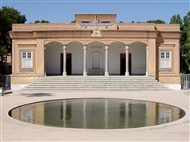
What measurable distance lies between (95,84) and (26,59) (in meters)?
6.79

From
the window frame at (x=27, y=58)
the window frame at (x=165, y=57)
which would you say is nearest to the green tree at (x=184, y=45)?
the window frame at (x=165, y=57)

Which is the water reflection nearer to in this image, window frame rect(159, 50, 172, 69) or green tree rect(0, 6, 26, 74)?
window frame rect(159, 50, 172, 69)

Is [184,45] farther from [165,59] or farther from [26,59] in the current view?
[26,59]

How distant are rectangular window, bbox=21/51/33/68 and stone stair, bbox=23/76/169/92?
78.5 inches

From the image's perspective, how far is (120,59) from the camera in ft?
83.8

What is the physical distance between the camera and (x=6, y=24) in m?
26.8

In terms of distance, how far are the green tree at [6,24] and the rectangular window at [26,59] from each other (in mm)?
2521

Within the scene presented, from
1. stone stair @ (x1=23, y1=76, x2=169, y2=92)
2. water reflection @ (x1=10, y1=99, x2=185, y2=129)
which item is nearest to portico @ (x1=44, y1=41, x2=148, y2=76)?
stone stair @ (x1=23, y1=76, x2=169, y2=92)

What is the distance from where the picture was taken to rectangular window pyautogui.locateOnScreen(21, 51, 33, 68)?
73.7 feet

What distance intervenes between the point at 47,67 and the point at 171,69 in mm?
11916

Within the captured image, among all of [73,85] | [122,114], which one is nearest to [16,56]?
[73,85]

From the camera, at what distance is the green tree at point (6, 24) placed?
25.5 m

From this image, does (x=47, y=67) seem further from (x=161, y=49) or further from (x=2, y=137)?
(x=2, y=137)

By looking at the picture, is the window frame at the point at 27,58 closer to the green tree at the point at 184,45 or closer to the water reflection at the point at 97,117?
the water reflection at the point at 97,117
